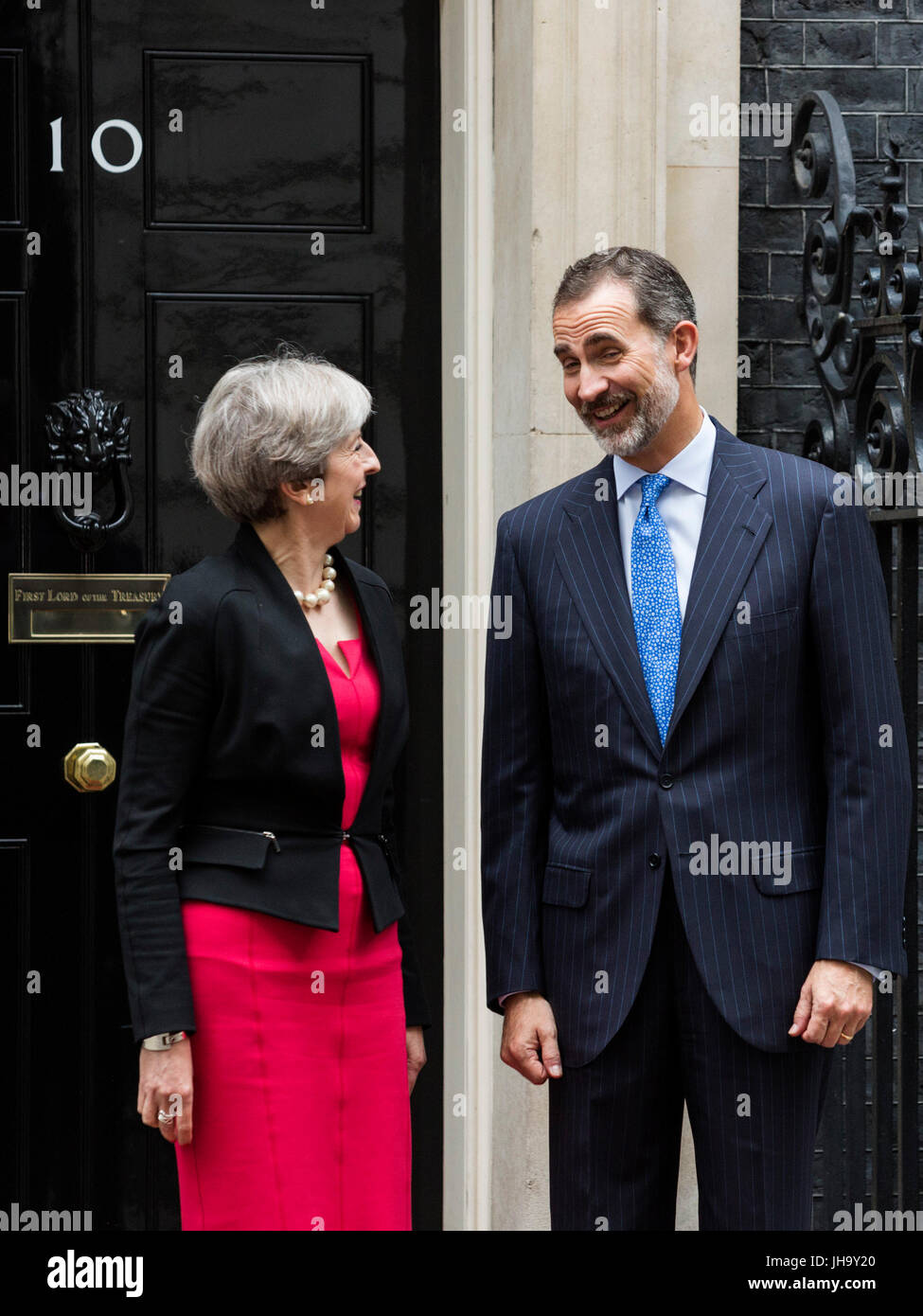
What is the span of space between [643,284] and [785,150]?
6.24 feet

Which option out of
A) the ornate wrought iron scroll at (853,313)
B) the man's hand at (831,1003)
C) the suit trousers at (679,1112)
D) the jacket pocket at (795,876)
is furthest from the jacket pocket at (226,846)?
the ornate wrought iron scroll at (853,313)

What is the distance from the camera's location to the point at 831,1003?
2.73 meters

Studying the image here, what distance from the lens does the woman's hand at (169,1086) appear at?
283 cm

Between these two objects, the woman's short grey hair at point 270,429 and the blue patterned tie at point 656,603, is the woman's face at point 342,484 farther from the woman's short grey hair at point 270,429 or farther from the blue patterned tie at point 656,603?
the blue patterned tie at point 656,603

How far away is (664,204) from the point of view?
4.26 meters

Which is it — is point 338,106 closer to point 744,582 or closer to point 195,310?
point 195,310

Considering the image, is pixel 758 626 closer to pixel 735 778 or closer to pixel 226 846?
pixel 735 778

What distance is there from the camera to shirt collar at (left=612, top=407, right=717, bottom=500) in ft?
9.70

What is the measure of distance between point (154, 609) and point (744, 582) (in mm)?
1063

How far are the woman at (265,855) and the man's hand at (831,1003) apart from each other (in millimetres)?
780

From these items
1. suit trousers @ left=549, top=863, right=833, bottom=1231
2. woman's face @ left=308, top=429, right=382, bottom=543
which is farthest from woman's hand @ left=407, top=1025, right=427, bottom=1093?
woman's face @ left=308, top=429, right=382, bottom=543

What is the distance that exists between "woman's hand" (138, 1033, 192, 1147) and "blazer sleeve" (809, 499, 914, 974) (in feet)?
3.77

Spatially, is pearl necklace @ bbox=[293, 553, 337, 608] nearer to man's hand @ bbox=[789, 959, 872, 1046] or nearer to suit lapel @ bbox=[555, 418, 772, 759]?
suit lapel @ bbox=[555, 418, 772, 759]

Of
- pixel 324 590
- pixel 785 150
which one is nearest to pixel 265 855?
pixel 324 590
